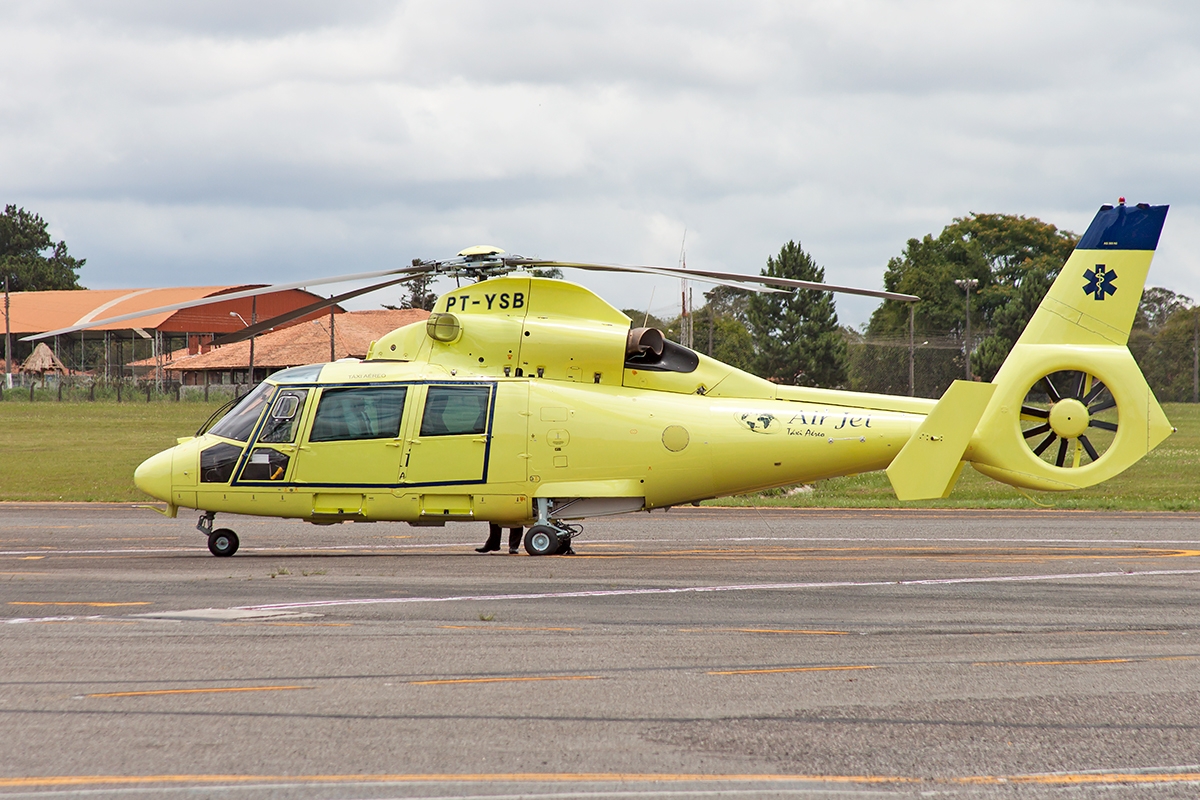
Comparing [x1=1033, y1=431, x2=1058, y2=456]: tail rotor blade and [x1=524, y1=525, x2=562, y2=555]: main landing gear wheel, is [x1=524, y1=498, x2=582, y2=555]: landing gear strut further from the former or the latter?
[x1=1033, y1=431, x2=1058, y2=456]: tail rotor blade

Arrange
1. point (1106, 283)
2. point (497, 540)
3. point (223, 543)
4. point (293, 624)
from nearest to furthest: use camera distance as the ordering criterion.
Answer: point (293, 624) < point (1106, 283) < point (223, 543) < point (497, 540)

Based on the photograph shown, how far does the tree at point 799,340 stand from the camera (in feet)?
211

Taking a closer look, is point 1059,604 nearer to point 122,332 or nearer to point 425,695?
point 425,695

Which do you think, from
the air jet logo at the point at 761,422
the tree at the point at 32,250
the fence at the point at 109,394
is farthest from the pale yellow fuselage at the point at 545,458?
the tree at the point at 32,250

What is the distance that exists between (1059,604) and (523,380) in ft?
25.2

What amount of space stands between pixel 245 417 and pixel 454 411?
123 inches

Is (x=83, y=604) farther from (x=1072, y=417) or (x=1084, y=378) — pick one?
(x=1084, y=378)

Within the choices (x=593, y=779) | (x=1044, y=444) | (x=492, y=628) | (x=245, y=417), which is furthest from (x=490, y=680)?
(x=1044, y=444)

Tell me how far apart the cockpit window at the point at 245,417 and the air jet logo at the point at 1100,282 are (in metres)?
11.8

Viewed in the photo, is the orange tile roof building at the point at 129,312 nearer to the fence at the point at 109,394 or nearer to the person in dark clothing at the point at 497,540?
the fence at the point at 109,394

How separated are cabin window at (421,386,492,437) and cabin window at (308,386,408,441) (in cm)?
41

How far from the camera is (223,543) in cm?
1571

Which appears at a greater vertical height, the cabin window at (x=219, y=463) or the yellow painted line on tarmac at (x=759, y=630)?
the cabin window at (x=219, y=463)

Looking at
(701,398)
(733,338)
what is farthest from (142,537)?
(733,338)
